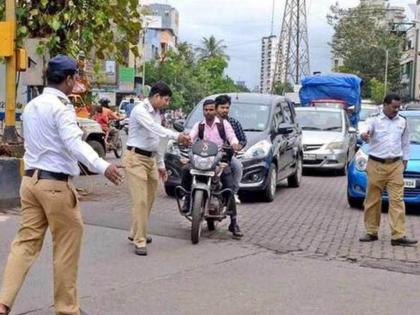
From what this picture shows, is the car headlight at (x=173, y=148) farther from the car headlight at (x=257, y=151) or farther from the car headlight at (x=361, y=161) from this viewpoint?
the car headlight at (x=361, y=161)

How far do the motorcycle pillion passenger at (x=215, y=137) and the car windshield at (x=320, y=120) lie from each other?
30.0 ft

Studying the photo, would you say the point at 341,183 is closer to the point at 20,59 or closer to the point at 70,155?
the point at 20,59

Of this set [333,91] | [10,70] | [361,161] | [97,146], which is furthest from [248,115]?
[333,91]

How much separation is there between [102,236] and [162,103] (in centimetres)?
182

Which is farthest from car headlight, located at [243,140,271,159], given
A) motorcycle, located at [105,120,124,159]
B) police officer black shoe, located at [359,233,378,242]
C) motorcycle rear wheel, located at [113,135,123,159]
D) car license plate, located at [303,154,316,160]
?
motorcycle rear wheel, located at [113,135,123,159]

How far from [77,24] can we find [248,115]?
3222 millimetres

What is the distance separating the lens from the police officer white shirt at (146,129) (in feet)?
25.0

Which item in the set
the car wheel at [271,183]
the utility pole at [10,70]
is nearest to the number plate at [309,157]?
the car wheel at [271,183]

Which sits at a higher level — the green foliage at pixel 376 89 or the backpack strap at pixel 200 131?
the green foliage at pixel 376 89

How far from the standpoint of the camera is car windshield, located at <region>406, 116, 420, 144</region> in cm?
1179

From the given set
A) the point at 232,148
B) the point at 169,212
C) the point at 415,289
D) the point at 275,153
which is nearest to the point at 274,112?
the point at 275,153

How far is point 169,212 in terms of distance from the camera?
35.0 ft

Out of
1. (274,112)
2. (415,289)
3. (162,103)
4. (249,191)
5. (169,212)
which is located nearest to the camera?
(415,289)

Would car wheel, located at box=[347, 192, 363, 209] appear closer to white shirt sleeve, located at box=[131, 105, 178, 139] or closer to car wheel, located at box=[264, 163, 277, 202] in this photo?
car wheel, located at box=[264, 163, 277, 202]
